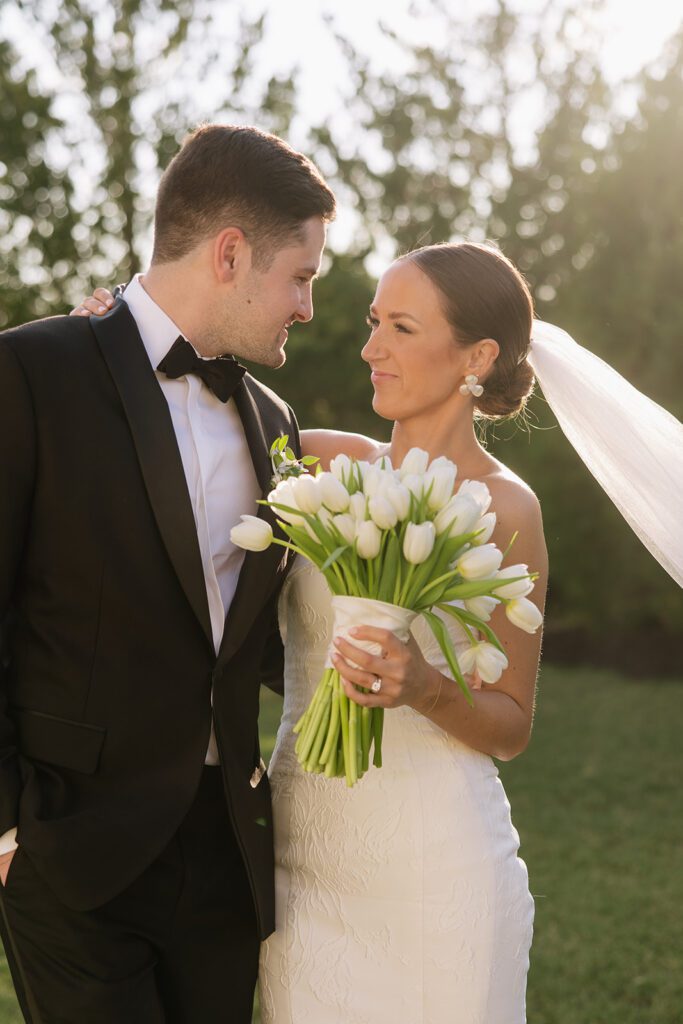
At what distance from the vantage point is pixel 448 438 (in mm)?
3828

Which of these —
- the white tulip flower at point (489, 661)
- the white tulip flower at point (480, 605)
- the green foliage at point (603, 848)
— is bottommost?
the green foliage at point (603, 848)

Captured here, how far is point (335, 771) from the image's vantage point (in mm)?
2908

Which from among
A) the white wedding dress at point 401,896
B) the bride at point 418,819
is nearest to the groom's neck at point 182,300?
the bride at point 418,819

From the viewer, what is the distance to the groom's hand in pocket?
2.82 m

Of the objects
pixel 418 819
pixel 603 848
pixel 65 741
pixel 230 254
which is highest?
pixel 230 254

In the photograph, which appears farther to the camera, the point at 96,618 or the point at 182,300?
the point at 182,300

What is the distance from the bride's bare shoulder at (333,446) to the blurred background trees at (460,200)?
7.97 meters

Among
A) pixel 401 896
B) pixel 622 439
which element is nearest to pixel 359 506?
pixel 401 896

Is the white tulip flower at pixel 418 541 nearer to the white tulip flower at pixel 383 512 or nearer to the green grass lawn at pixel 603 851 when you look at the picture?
the white tulip flower at pixel 383 512

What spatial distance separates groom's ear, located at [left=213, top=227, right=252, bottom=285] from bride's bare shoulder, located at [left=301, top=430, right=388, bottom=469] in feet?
2.80

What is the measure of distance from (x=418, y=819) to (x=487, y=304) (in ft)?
4.85

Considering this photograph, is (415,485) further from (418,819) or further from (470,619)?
(418,819)

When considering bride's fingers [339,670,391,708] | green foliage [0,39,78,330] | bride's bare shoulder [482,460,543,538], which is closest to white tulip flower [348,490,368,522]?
bride's fingers [339,670,391,708]

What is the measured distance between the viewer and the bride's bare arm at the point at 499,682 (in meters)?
2.84
